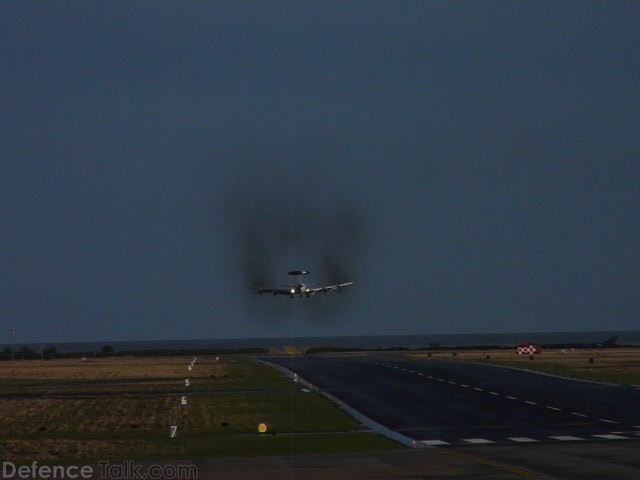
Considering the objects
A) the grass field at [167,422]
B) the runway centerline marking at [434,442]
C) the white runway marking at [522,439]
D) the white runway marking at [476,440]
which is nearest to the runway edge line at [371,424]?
the runway centerline marking at [434,442]

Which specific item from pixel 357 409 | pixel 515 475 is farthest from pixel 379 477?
pixel 357 409

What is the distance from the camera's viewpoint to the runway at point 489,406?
3869 cm

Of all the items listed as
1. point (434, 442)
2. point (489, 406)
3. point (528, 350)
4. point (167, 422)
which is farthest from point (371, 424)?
point (528, 350)

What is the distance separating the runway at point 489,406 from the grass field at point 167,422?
2532 mm

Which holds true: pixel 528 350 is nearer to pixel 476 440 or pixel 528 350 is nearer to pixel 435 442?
pixel 476 440

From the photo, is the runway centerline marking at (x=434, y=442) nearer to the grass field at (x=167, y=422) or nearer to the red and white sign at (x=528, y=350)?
the grass field at (x=167, y=422)

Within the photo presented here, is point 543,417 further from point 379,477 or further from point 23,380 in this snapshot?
point 23,380

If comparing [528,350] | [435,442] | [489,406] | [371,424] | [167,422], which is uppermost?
[528,350]

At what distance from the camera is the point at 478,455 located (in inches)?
1248

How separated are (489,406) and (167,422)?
16.4 m

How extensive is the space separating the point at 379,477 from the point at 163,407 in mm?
27097

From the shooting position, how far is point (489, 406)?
51.8 metres

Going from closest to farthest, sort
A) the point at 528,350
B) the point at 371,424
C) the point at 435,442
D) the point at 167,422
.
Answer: the point at 435,442 → the point at 371,424 → the point at 167,422 → the point at 528,350

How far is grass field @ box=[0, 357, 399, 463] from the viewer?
1355 inches
